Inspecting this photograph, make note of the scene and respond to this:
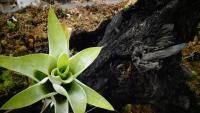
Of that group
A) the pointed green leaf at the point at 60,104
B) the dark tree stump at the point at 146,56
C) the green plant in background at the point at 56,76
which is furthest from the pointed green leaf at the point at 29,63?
the dark tree stump at the point at 146,56

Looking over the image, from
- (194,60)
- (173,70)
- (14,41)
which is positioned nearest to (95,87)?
(173,70)

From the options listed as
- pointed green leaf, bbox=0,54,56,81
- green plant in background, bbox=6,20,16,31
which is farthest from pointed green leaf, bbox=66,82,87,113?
green plant in background, bbox=6,20,16,31

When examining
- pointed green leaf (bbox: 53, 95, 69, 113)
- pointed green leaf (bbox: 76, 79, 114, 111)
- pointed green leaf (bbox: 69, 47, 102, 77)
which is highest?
pointed green leaf (bbox: 69, 47, 102, 77)

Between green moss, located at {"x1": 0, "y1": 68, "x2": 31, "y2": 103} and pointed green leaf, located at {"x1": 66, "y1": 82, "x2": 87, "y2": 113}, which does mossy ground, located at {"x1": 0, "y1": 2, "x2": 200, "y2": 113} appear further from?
pointed green leaf, located at {"x1": 66, "y1": 82, "x2": 87, "y2": 113}

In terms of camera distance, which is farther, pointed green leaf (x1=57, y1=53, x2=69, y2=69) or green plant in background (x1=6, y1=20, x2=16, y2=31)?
green plant in background (x1=6, y1=20, x2=16, y2=31)

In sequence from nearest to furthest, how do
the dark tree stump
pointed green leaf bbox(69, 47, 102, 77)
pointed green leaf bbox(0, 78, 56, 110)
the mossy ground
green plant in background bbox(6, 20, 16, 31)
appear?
1. pointed green leaf bbox(0, 78, 56, 110)
2. pointed green leaf bbox(69, 47, 102, 77)
3. the dark tree stump
4. the mossy ground
5. green plant in background bbox(6, 20, 16, 31)

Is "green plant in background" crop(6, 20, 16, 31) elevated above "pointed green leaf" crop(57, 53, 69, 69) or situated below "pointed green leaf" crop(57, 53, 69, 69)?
below
